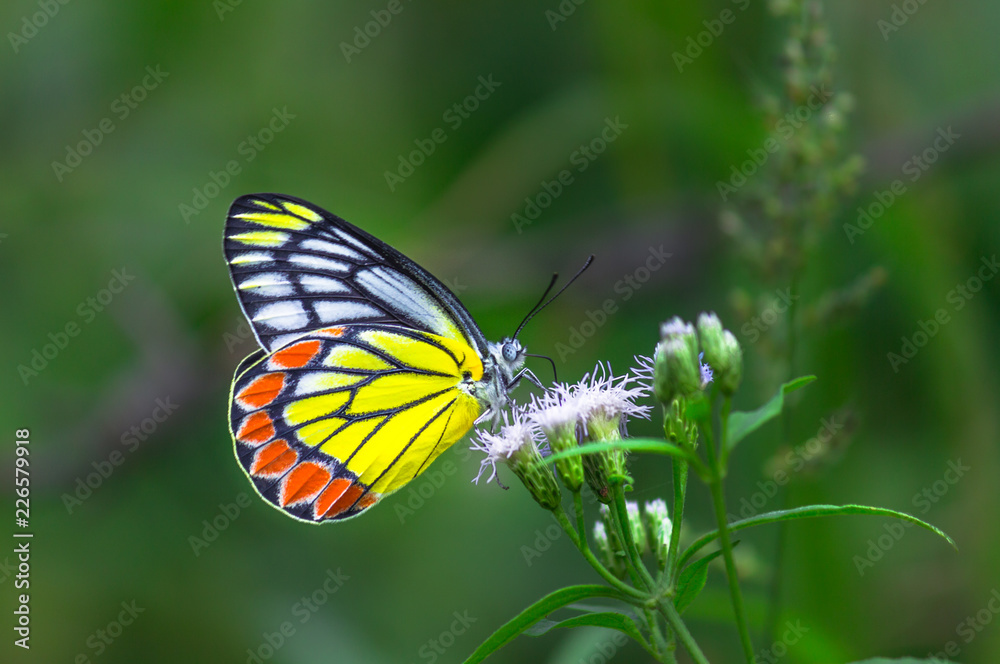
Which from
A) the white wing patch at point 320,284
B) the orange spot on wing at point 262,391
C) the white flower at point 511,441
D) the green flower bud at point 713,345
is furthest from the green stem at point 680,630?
the white wing patch at point 320,284

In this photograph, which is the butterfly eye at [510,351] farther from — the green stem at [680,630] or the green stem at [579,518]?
the green stem at [680,630]

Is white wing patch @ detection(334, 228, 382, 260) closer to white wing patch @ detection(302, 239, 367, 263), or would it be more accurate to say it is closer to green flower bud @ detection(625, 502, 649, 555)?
white wing patch @ detection(302, 239, 367, 263)

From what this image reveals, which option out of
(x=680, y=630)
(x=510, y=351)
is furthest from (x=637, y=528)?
(x=510, y=351)

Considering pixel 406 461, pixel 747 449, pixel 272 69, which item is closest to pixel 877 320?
pixel 747 449

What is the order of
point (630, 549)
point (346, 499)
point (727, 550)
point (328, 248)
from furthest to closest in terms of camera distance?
point (328, 248) < point (346, 499) < point (630, 549) < point (727, 550)

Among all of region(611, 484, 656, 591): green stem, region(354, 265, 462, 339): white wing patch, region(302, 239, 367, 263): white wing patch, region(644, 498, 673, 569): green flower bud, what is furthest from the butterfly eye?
region(611, 484, 656, 591): green stem

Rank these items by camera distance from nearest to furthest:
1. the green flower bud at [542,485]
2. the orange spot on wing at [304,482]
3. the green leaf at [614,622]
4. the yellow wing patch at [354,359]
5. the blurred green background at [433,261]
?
the green leaf at [614,622] → the green flower bud at [542,485] → the orange spot on wing at [304,482] → the yellow wing patch at [354,359] → the blurred green background at [433,261]

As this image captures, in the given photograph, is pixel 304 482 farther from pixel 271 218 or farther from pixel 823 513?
pixel 823 513

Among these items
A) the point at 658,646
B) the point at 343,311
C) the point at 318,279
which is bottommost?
the point at 658,646
